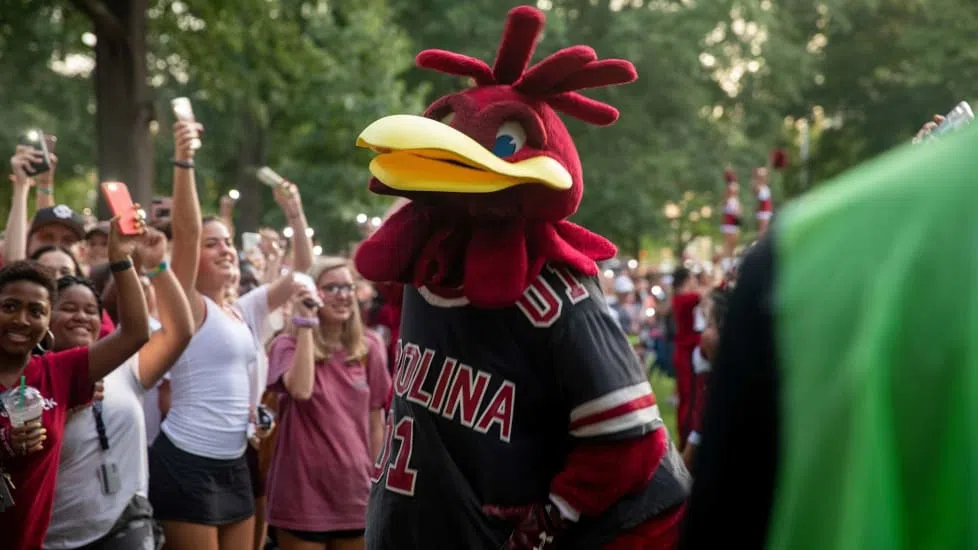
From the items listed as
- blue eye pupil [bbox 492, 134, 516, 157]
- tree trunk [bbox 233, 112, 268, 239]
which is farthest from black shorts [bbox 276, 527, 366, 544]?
tree trunk [bbox 233, 112, 268, 239]

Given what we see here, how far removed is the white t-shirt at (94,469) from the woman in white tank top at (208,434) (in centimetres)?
76

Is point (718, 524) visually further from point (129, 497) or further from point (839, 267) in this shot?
point (129, 497)

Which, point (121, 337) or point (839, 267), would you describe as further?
point (121, 337)

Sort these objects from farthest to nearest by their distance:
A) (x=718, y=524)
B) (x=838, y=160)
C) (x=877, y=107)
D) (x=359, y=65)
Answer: (x=838, y=160), (x=877, y=107), (x=359, y=65), (x=718, y=524)

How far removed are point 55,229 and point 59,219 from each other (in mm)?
62

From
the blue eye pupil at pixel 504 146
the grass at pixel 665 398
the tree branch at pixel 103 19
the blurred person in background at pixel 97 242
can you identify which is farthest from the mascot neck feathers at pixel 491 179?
the tree branch at pixel 103 19

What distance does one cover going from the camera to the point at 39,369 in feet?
14.2

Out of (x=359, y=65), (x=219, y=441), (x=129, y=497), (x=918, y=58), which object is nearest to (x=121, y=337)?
(x=129, y=497)

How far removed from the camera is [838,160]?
3278 cm

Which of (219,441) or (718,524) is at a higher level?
(718,524)

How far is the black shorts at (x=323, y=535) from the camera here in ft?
20.4

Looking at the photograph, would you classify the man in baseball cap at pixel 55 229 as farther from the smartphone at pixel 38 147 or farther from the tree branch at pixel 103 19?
the tree branch at pixel 103 19

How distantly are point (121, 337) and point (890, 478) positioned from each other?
12.6 feet

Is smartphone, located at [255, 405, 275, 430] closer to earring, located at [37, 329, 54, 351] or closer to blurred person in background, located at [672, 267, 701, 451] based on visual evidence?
earring, located at [37, 329, 54, 351]
